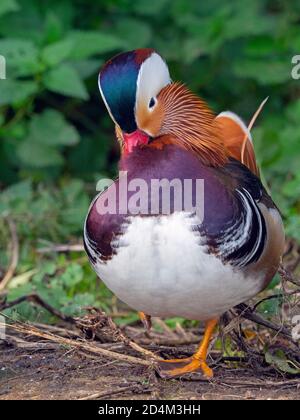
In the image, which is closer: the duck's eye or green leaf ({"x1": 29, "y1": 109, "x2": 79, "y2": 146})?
the duck's eye

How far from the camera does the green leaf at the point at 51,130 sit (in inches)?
207

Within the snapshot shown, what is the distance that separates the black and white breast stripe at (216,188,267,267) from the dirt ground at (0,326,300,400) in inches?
15.1

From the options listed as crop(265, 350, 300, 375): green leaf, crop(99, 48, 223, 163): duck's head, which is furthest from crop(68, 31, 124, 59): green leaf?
crop(265, 350, 300, 375): green leaf

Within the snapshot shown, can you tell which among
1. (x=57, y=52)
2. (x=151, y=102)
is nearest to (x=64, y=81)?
(x=57, y=52)

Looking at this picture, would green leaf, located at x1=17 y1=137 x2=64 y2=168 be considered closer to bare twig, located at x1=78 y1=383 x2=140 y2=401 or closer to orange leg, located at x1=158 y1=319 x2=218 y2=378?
orange leg, located at x1=158 y1=319 x2=218 y2=378

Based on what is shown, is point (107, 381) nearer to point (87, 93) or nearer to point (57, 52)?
point (57, 52)

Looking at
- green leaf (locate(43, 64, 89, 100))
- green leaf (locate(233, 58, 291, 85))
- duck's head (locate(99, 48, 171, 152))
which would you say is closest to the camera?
duck's head (locate(99, 48, 171, 152))

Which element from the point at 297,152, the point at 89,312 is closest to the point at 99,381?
the point at 89,312

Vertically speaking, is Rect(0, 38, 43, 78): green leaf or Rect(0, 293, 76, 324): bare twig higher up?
Rect(0, 38, 43, 78): green leaf

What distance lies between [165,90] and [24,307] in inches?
44.1

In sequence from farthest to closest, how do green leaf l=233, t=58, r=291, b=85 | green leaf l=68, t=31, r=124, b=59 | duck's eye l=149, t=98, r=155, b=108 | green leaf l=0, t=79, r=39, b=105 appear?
green leaf l=233, t=58, r=291, b=85, green leaf l=68, t=31, r=124, b=59, green leaf l=0, t=79, r=39, b=105, duck's eye l=149, t=98, r=155, b=108

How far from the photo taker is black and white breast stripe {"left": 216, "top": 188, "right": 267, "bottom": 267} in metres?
3.04

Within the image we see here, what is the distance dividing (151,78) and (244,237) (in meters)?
0.56

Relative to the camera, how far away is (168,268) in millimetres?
2982
